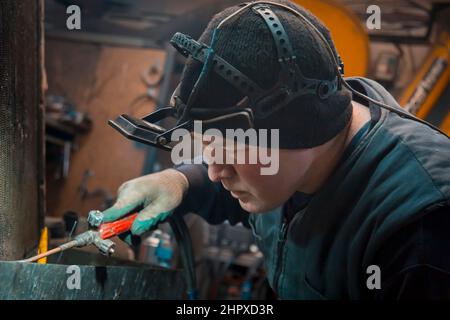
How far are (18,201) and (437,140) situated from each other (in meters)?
0.71

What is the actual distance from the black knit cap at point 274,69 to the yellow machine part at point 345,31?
27 centimetres

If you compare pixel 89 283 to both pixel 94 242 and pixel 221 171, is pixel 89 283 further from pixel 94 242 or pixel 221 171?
pixel 221 171

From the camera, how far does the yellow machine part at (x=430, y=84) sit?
108cm

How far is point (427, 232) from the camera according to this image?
0.58 m

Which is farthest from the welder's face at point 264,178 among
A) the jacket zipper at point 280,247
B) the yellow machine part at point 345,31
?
the yellow machine part at point 345,31

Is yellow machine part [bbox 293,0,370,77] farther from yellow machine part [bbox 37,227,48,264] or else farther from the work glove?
yellow machine part [bbox 37,227,48,264]

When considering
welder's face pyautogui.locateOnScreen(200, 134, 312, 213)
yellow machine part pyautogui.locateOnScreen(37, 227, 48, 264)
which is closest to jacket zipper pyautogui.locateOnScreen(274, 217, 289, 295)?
welder's face pyautogui.locateOnScreen(200, 134, 312, 213)

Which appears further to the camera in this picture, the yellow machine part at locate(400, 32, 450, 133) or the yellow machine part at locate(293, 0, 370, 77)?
the yellow machine part at locate(400, 32, 450, 133)

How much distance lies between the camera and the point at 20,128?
2.27 ft

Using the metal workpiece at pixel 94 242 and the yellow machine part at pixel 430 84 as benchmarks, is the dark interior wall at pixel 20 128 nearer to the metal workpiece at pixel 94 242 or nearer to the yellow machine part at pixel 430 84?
the metal workpiece at pixel 94 242

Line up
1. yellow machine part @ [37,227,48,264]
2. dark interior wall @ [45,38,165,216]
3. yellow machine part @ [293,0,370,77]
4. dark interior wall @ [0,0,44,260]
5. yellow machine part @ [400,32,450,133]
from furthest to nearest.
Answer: dark interior wall @ [45,38,165,216] → yellow machine part @ [400,32,450,133] → yellow machine part @ [293,0,370,77] → yellow machine part @ [37,227,48,264] → dark interior wall @ [0,0,44,260]

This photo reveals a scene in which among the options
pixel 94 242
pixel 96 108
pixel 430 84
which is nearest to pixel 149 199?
pixel 94 242

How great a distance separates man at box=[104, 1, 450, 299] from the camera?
56cm

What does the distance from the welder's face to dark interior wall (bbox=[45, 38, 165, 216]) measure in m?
0.58
